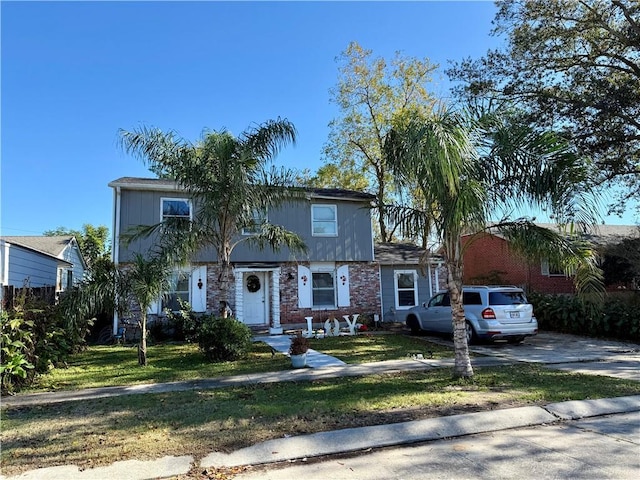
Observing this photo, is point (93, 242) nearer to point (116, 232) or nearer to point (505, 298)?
point (116, 232)

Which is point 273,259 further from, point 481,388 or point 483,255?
point 483,255

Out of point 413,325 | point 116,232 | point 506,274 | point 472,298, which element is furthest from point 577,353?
point 116,232

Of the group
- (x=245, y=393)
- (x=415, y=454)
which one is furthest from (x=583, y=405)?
(x=245, y=393)

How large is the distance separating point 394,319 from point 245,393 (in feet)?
39.8

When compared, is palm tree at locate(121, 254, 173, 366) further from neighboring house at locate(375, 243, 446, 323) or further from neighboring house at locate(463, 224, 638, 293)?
neighboring house at locate(463, 224, 638, 293)

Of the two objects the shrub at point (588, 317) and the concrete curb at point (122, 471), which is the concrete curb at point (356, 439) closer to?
the concrete curb at point (122, 471)

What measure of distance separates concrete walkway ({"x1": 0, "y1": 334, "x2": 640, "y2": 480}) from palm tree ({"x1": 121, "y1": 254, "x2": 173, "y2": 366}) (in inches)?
82.6

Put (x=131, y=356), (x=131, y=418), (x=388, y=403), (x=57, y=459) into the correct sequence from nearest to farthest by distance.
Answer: (x=57, y=459) < (x=131, y=418) < (x=388, y=403) < (x=131, y=356)

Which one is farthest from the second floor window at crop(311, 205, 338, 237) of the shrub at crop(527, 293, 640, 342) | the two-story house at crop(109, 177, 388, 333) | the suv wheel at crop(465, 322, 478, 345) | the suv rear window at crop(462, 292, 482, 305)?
the shrub at crop(527, 293, 640, 342)

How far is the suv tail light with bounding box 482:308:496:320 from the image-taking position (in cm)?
1238

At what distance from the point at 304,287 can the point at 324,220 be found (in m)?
2.86

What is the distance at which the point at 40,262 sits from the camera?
17.6 meters

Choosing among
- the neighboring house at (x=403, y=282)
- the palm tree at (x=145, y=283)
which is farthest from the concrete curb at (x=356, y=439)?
the neighboring house at (x=403, y=282)

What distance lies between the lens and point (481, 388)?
7.39 metres
